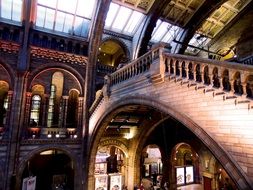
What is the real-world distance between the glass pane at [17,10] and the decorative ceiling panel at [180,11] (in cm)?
989

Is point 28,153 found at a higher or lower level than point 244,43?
lower

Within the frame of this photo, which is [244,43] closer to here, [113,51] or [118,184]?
[113,51]

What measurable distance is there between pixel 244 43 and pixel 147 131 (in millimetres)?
9255

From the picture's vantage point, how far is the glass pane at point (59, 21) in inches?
592

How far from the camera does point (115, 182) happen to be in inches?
618

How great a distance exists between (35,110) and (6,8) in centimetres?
660

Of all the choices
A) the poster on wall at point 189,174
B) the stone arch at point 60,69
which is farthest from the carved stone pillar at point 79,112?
the poster on wall at point 189,174

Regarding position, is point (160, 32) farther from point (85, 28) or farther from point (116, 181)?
point (116, 181)

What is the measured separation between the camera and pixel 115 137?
16016mm

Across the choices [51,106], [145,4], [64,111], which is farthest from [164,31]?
[51,106]

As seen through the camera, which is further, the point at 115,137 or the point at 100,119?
the point at 115,137

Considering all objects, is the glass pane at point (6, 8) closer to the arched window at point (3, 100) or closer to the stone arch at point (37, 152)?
the arched window at point (3, 100)

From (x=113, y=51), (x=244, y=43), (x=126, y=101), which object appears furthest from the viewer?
(x=113, y=51)

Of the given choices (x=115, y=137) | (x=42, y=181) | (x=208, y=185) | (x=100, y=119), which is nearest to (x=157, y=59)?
(x=100, y=119)
